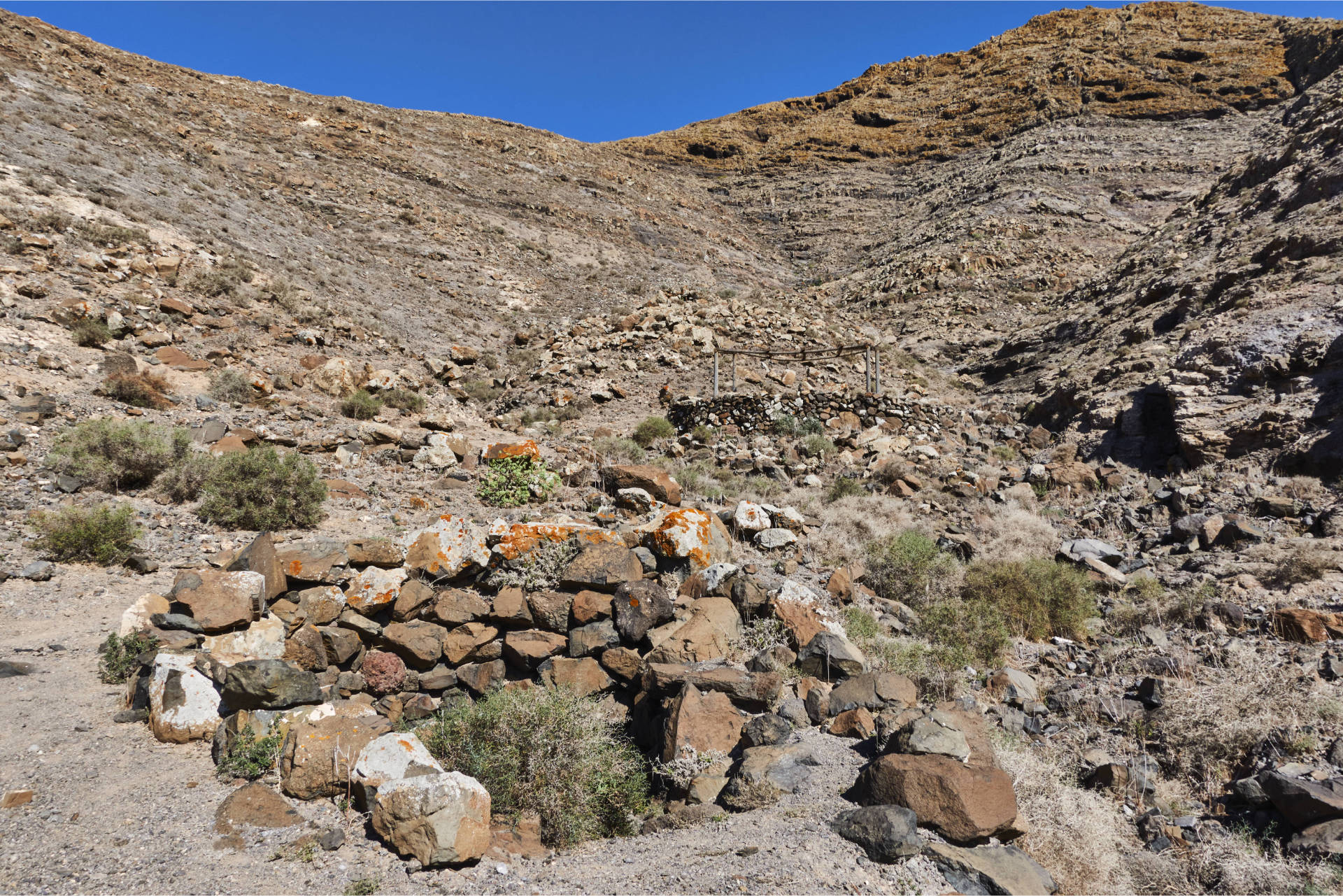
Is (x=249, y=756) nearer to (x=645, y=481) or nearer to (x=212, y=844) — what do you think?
(x=212, y=844)

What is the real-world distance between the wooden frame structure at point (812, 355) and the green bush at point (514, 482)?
601 cm

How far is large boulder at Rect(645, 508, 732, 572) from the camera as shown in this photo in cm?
568

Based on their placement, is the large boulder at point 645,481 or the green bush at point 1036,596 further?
the large boulder at point 645,481

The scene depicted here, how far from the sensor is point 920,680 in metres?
4.68

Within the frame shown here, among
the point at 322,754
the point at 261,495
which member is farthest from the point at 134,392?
the point at 322,754

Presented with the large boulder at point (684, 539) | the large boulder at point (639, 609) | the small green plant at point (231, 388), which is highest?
the small green plant at point (231, 388)

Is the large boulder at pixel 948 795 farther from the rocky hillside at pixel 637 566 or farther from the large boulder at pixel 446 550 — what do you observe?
the large boulder at pixel 446 550

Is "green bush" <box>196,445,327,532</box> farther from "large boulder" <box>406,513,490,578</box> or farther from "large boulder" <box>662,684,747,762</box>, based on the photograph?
"large boulder" <box>662,684,747,762</box>

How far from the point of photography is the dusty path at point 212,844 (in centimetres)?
260

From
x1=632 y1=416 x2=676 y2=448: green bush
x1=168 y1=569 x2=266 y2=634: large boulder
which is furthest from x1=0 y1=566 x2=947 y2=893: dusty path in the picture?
x1=632 y1=416 x2=676 y2=448: green bush

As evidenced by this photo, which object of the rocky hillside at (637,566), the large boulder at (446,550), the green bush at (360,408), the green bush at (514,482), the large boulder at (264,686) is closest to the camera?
the rocky hillside at (637,566)

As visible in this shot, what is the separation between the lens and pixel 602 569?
5.16m

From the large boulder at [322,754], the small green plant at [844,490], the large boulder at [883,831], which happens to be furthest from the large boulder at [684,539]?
the small green plant at [844,490]

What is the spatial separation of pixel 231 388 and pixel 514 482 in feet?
17.5
